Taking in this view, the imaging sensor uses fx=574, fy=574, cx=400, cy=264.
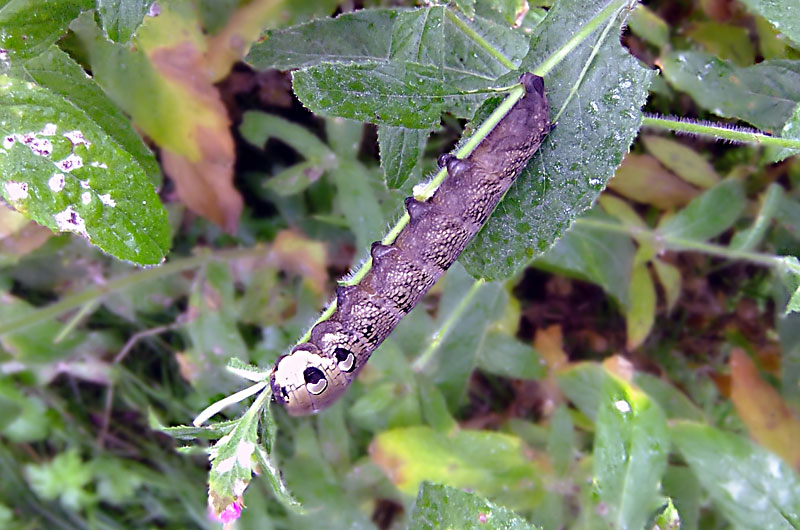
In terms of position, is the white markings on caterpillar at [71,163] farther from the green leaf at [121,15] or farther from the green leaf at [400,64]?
the green leaf at [400,64]

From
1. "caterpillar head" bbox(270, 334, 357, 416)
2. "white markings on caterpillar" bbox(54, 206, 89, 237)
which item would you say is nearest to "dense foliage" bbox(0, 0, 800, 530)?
"white markings on caterpillar" bbox(54, 206, 89, 237)

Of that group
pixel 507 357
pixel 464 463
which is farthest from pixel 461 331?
pixel 464 463

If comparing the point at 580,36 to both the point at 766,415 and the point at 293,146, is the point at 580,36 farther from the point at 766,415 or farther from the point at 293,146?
the point at 766,415

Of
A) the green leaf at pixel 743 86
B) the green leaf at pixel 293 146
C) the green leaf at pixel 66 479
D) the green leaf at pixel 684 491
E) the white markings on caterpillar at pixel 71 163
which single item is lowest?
the green leaf at pixel 66 479

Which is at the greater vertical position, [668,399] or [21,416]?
[668,399]

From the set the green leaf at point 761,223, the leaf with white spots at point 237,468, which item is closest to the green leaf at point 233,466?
the leaf with white spots at point 237,468

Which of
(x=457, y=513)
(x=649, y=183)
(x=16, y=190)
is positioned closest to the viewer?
(x=16, y=190)
